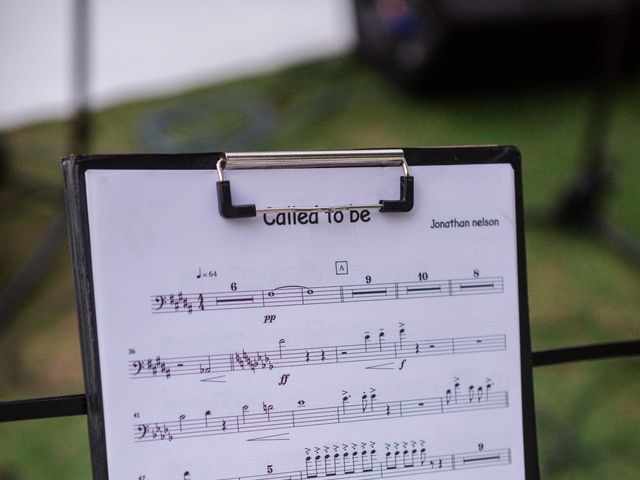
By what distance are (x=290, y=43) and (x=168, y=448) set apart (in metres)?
2.34

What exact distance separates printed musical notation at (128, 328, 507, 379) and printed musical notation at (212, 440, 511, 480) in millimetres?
74

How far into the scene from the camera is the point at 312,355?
583 millimetres

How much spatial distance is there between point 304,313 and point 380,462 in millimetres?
142

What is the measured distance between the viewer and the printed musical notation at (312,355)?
554mm

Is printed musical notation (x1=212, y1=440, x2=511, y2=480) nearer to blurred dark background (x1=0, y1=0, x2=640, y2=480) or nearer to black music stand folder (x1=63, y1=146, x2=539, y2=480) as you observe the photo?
black music stand folder (x1=63, y1=146, x2=539, y2=480)

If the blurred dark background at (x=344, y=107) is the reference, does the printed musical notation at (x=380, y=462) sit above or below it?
below

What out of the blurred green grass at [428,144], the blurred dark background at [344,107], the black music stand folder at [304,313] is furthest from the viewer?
the blurred dark background at [344,107]

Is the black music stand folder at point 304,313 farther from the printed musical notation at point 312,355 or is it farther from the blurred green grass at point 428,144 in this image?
the blurred green grass at point 428,144

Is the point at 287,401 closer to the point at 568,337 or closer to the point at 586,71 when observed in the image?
the point at 568,337

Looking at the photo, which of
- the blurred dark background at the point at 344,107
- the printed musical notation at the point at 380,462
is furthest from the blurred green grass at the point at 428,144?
the printed musical notation at the point at 380,462

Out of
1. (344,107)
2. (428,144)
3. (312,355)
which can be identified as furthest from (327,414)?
(344,107)

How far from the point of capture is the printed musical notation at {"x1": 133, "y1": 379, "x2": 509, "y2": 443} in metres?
0.56

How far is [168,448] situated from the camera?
558mm

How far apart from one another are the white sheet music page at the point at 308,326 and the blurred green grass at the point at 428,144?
694mm
